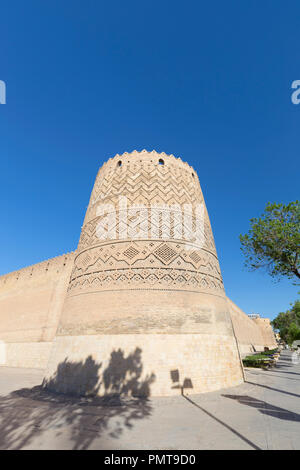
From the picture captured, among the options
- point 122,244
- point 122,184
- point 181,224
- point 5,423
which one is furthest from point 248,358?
point 5,423

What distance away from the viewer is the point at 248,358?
13.1 m

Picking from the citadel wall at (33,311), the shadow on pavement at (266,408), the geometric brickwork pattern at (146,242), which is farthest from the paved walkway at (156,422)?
the citadel wall at (33,311)

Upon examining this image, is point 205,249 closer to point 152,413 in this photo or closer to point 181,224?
point 181,224

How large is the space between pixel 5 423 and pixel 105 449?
2.30 metres

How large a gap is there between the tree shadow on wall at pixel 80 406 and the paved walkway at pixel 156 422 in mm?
16

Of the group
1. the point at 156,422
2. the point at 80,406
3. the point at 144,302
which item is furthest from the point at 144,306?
the point at 156,422

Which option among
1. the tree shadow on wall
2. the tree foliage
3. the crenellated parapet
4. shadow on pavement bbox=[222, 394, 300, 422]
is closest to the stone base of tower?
the tree shadow on wall

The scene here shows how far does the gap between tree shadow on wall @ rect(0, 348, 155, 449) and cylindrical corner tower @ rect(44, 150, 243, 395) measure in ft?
0.12

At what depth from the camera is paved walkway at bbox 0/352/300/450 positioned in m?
3.40

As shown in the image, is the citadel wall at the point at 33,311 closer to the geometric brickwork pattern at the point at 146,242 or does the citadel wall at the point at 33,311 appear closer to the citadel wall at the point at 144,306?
the citadel wall at the point at 144,306

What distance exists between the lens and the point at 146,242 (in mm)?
7648

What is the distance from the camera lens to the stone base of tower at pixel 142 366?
19.1ft

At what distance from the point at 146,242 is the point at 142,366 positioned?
11.3ft
